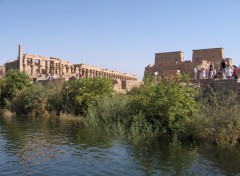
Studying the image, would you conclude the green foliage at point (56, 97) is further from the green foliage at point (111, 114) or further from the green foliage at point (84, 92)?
the green foliage at point (111, 114)

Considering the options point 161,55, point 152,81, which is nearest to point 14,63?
point 161,55

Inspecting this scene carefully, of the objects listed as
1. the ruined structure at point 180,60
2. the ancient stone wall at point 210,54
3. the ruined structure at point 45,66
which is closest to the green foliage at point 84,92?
the ruined structure at point 180,60

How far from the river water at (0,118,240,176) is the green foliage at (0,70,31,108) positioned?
64.2 feet

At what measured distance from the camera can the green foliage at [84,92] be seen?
25.9m

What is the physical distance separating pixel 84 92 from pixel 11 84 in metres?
12.9

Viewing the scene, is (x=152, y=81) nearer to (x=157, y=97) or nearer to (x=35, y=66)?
(x=157, y=97)

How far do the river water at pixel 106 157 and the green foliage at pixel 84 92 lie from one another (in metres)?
9.13

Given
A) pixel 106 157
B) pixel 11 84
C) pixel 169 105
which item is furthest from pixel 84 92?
pixel 106 157

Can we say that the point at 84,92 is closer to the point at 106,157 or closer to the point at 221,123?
the point at 221,123

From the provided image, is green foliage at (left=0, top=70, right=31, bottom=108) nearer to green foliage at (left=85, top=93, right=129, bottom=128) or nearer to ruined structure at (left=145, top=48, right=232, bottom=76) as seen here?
ruined structure at (left=145, top=48, right=232, bottom=76)

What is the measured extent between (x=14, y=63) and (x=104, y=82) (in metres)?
32.6

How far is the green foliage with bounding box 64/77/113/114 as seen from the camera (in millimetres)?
25859

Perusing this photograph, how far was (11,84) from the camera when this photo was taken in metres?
35.5

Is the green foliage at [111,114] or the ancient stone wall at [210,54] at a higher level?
the ancient stone wall at [210,54]
